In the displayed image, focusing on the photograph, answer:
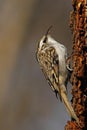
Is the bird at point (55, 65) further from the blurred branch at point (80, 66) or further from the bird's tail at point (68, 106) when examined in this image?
the blurred branch at point (80, 66)

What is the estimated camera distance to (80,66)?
5355mm

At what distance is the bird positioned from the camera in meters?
6.08

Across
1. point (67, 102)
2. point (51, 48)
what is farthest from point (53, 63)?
point (67, 102)

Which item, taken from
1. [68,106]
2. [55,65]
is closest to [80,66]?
[68,106]

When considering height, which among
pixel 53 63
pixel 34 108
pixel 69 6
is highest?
pixel 69 6

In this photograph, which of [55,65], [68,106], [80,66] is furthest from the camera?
[55,65]

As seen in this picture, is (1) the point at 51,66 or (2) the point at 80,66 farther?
(1) the point at 51,66

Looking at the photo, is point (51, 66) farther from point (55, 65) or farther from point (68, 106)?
point (68, 106)

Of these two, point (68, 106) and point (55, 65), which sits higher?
point (55, 65)

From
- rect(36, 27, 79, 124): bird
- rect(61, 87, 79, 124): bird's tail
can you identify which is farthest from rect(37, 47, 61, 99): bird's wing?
rect(61, 87, 79, 124): bird's tail

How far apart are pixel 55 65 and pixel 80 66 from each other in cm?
100

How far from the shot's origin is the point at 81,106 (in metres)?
5.37

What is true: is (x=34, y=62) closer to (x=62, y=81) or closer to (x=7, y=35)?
(x=7, y=35)

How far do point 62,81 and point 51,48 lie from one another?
472mm
